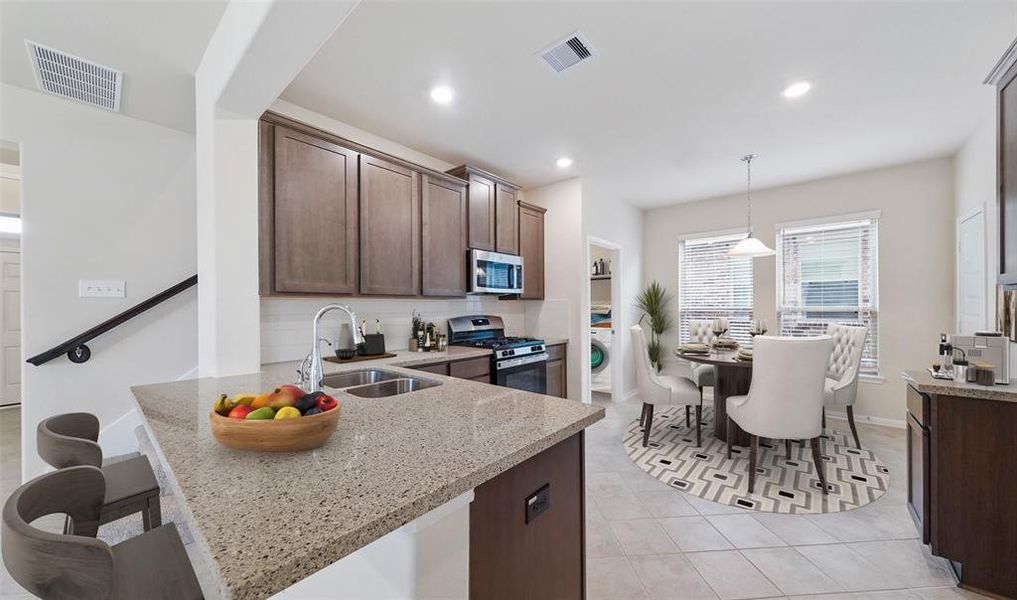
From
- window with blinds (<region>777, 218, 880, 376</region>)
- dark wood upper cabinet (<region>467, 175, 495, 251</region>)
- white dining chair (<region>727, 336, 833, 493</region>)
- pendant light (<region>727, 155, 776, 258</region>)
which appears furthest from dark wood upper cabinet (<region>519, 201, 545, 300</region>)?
window with blinds (<region>777, 218, 880, 376</region>)

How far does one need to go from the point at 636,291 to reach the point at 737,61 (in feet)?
11.3

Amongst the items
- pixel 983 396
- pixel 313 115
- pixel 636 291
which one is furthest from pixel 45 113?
pixel 636 291

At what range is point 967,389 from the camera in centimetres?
163

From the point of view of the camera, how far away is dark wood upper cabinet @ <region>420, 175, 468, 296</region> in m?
3.19

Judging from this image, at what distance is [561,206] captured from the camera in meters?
4.41

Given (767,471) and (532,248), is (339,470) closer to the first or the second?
(767,471)

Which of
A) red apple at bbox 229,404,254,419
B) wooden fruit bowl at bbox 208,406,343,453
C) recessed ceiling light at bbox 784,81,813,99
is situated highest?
recessed ceiling light at bbox 784,81,813,99

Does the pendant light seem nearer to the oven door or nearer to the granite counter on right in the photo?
the granite counter on right

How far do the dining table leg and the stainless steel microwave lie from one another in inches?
78.3

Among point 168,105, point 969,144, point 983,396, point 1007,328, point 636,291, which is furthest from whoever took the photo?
point 636,291

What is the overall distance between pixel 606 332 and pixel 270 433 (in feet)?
15.4

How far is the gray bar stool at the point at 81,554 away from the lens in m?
0.67

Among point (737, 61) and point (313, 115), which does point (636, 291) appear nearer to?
point (737, 61)

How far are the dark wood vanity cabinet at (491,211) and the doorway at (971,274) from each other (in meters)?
3.76
